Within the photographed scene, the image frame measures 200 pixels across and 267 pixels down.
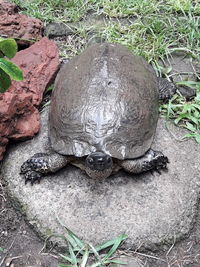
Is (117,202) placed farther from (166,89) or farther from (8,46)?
(8,46)

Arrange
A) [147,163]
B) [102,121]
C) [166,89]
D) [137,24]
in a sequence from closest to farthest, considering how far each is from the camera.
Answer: [102,121]
[147,163]
[166,89]
[137,24]

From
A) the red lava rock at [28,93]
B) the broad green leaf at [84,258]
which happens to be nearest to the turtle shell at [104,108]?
the red lava rock at [28,93]

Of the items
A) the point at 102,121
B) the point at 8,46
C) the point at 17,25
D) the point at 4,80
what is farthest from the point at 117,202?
the point at 17,25

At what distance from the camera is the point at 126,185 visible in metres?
2.97

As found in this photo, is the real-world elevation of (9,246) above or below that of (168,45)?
below

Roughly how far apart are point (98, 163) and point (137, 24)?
7.09ft

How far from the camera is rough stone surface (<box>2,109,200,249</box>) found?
2771mm

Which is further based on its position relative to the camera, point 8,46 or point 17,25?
point 17,25

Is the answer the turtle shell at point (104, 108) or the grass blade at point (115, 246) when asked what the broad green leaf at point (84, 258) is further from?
the turtle shell at point (104, 108)

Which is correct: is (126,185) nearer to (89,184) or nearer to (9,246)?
(89,184)

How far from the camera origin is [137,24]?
428 cm

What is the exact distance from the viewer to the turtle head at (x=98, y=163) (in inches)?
105

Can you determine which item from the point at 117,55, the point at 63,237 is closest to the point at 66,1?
the point at 117,55

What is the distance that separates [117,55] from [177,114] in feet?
2.52
